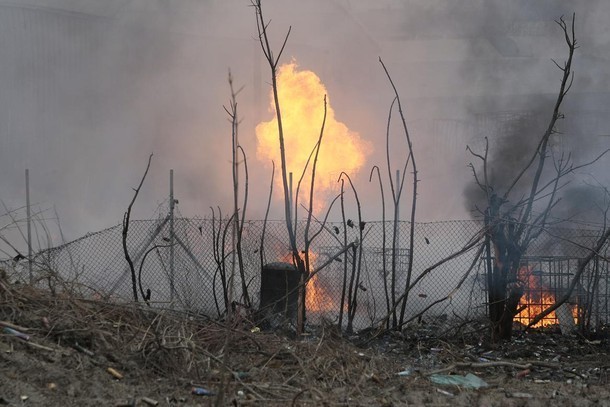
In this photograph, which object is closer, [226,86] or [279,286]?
[279,286]

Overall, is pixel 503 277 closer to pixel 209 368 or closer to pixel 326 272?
pixel 326 272

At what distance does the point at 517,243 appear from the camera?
664cm

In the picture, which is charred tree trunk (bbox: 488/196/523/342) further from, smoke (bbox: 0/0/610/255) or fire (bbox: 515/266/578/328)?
smoke (bbox: 0/0/610/255)

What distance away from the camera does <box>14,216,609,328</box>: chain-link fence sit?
7277mm

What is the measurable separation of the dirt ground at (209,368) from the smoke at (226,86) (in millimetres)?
8398

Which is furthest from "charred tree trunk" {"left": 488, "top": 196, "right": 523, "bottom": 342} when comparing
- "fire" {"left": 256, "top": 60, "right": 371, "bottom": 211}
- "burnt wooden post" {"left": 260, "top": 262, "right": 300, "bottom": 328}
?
"fire" {"left": 256, "top": 60, "right": 371, "bottom": 211}

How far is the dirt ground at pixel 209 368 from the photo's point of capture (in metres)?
4.22

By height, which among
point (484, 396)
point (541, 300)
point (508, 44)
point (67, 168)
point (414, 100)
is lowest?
point (484, 396)

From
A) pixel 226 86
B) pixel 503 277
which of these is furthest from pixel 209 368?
pixel 226 86

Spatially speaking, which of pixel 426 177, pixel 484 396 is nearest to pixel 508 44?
pixel 426 177

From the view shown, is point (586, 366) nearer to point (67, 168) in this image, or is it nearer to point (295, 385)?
point (295, 385)

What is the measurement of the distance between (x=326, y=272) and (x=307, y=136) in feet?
15.6

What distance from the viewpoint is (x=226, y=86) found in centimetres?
1563

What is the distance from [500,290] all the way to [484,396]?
2.08 meters
